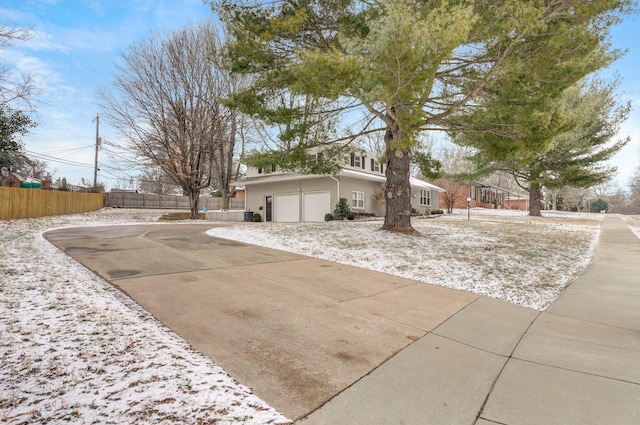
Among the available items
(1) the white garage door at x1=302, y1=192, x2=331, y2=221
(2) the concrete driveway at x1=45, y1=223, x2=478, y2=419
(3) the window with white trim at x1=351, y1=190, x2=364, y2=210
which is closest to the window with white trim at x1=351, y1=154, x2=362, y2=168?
(3) the window with white trim at x1=351, y1=190, x2=364, y2=210

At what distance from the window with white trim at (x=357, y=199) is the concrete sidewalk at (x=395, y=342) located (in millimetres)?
13774

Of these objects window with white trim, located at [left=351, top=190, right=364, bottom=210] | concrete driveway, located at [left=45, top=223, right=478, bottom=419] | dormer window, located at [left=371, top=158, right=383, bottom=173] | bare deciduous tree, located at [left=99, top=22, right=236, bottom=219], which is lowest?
concrete driveway, located at [left=45, top=223, right=478, bottom=419]

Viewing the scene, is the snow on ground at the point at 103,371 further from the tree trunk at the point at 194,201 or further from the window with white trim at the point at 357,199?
the tree trunk at the point at 194,201

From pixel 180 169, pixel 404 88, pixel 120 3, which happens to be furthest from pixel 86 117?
pixel 404 88

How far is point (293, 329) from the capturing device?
3.37 meters

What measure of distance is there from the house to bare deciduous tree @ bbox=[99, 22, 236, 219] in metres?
3.68

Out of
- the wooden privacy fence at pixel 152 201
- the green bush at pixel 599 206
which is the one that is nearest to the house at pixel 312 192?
the wooden privacy fence at pixel 152 201

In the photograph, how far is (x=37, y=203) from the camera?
52.8 feet

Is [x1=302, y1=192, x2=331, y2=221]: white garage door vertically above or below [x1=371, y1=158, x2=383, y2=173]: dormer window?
below

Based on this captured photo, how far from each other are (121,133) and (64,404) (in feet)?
67.3

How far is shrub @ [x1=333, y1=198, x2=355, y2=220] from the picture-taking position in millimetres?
17875

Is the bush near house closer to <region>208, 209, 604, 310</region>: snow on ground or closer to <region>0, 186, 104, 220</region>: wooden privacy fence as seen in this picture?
<region>208, 209, 604, 310</region>: snow on ground

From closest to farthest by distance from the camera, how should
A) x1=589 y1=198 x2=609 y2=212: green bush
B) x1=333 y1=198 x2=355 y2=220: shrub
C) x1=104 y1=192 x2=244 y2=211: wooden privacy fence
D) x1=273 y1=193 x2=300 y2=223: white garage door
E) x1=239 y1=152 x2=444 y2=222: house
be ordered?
x1=333 y1=198 x2=355 y2=220: shrub → x1=239 y1=152 x2=444 y2=222: house → x1=273 y1=193 x2=300 y2=223: white garage door → x1=104 y1=192 x2=244 y2=211: wooden privacy fence → x1=589 y1=198 x2=609 y2=212: green bush

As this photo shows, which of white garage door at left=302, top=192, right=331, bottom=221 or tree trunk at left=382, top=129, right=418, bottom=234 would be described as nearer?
tree trunk at left=382, top=129, right=418, bottom=234
